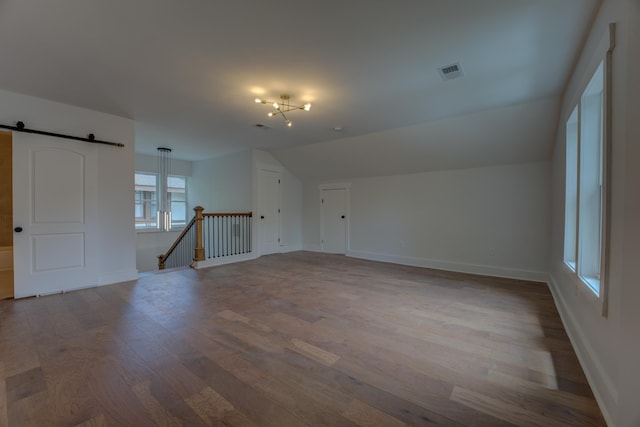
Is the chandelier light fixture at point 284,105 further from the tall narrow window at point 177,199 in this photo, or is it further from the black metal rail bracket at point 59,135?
the tall narrow window at point 177,199

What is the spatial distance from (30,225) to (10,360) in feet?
7.17

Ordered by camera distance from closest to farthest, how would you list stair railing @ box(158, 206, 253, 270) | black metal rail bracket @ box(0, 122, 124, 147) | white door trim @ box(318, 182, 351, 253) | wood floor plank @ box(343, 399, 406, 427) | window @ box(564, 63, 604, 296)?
wood floor plank @ box(343, 399, 406, 427)
window @ box(564, 63, 604, 296)
black metal rail bracket @ box(0, 122, 124, 147)
stair railing @ box(158, 206, 253, 270)
white door trim @ box(318, 182, 351, 253)

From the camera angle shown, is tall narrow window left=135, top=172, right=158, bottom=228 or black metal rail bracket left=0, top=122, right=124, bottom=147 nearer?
black metal rail bracket left=0, top=122, right=124, bottom=147

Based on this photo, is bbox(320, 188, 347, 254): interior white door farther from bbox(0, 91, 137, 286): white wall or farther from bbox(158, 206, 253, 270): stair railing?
bbox(0, 91, 137, 286): white wall

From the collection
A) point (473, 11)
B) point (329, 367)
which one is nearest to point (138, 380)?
point (329, 367)

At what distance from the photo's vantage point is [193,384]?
172cm

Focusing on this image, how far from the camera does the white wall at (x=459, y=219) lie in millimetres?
4336

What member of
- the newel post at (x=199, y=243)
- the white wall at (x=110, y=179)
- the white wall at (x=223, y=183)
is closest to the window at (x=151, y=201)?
the white wall at (x=223, y=183)

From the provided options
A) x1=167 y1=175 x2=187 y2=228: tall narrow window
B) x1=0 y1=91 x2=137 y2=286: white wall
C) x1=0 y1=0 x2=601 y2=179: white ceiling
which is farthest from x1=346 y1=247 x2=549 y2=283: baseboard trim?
x1=167 y1=175 x2=187 y2=228: tall narrow window

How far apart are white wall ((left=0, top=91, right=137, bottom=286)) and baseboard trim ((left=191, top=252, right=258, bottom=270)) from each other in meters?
1.03

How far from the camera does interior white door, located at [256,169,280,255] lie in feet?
21.0

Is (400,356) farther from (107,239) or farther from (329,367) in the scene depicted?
(107,239)

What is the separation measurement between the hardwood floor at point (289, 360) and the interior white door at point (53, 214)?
35 centimetres

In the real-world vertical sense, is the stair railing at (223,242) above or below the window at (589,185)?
below
